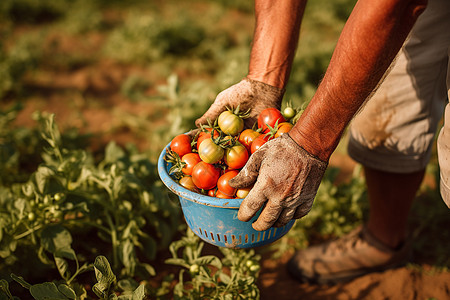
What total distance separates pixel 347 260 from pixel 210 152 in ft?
4.42

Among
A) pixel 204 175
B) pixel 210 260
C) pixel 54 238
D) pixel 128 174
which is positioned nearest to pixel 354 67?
pixel 204 175

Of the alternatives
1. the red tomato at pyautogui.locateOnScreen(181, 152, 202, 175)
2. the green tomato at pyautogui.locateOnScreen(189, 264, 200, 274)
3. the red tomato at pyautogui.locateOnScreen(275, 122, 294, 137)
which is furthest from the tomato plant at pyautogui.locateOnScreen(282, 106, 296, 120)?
the green tomato at pyautogui.locateOnScreen(189, 264, 200, 274)

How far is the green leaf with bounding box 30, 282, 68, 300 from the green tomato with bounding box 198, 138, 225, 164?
786mm

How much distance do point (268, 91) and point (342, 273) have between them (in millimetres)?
1334

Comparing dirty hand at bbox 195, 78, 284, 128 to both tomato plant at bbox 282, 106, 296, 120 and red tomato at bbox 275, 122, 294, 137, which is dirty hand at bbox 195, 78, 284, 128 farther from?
red tomato at bbox 275, 122, 294, 137

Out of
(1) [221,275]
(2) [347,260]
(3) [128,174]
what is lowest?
(2) [347,260]

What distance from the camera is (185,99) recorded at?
3057 mm

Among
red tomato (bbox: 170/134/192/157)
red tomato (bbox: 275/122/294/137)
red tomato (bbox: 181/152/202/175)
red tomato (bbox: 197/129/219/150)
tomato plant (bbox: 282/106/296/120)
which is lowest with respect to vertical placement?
red tomato (bbox: 181/152/202/175)

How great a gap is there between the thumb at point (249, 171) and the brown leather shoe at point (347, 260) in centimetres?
119

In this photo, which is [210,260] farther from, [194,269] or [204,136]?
[204,136]

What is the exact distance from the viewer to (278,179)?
1.40 m

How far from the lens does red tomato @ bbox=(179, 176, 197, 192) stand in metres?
1.60

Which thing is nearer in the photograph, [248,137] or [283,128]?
[283,128]

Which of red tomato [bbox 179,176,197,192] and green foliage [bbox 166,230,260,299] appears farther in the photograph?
green foliage [bbox 166,230,260,299]
